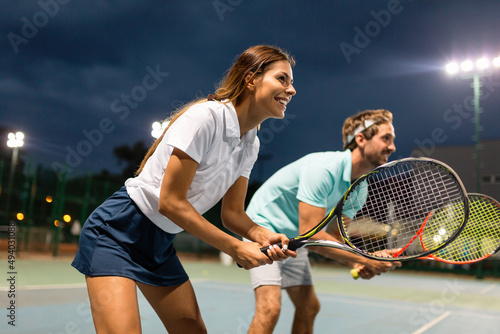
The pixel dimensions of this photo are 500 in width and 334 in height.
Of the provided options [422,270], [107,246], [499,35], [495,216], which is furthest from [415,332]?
[499,35]

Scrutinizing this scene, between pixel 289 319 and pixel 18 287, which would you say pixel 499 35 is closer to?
pixel 289 319

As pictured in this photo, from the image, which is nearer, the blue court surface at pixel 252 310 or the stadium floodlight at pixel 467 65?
the blue court surface at pixel 252 310

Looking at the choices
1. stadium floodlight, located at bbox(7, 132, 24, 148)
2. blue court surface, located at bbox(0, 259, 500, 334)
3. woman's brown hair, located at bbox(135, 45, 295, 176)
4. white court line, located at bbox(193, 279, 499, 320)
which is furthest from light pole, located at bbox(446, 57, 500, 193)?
woman's brown hair, located at bbox(135, 45, 295, 176)

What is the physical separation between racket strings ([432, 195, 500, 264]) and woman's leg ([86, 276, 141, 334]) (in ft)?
7.24

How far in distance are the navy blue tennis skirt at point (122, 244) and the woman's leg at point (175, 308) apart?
8 cm

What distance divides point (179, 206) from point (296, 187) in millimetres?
1371

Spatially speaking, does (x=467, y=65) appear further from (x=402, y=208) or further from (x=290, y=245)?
(x=290, y=245)

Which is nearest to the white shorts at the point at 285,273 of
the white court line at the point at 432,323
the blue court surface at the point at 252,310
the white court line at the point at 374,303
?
the blue court surface at the point at 252,310

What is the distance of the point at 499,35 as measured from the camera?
1917cm

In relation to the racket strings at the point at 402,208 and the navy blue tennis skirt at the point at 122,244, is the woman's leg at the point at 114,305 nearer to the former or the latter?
the navy blue tennis skirt at the point at 122,244

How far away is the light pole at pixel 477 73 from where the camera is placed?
15430 millimetres

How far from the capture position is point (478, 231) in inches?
128

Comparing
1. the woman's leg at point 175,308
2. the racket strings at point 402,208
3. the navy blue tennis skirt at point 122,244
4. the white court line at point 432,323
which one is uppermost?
the racket strings at point 402,208

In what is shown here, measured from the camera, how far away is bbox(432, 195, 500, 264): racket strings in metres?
3.05
